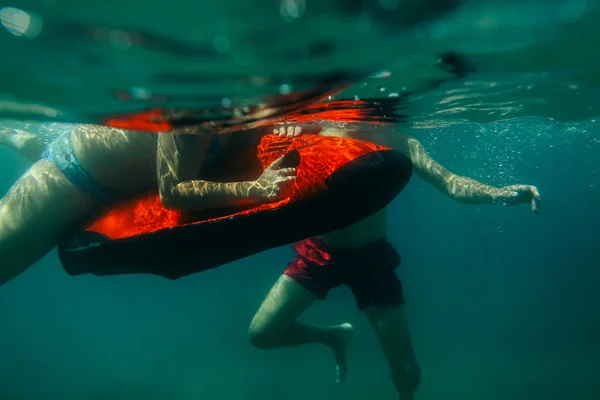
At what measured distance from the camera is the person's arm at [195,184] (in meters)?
3.23

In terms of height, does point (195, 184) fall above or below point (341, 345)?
above

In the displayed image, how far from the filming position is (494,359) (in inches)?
A: 777

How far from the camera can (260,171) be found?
12.6ft

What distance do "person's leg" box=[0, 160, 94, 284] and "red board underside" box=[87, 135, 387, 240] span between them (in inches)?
17.3

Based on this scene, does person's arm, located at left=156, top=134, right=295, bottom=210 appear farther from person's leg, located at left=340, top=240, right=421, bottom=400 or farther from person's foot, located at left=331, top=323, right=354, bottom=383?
person's foot, located at left=331, top=323, right=354, bottom=383

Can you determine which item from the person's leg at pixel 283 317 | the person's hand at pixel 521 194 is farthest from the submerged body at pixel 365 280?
the person's hand at pixel 521 194

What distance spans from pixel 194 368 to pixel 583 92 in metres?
22.7

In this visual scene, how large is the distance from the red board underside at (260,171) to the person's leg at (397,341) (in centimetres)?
361

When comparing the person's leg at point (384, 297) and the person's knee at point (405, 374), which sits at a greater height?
the person's leg at point (384, 297)

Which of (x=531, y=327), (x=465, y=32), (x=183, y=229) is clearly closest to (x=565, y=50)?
(x=465, y=32)

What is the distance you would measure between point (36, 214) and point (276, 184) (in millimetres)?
2898

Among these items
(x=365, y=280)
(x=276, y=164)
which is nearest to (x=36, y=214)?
(x=276, y=164)

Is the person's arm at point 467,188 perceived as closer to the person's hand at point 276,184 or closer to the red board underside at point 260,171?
the red board underside at point 260,171

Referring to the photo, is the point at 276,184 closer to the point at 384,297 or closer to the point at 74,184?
the point at 74,184
